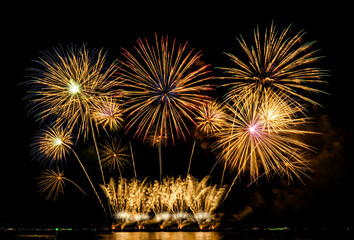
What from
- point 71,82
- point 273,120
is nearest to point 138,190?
point 71,82

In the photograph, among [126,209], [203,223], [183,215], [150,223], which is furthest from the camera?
[150,223]

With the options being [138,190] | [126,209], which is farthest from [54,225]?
[138,190]

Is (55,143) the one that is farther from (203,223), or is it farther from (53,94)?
(203,223)

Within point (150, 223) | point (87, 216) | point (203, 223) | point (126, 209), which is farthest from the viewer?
point (87, 216)

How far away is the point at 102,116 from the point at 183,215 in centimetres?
2895

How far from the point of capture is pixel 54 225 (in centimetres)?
7050

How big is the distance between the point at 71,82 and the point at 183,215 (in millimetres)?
Result: 33144

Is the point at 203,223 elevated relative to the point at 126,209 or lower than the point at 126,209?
lower

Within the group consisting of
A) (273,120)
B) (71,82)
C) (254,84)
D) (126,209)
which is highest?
(71,82)

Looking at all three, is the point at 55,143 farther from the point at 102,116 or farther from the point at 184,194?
the point at 184,194

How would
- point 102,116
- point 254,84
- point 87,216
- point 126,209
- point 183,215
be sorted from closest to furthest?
point 254,84, point 102,116, point 126,209, point 183,215, point 87,216

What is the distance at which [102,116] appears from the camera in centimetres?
2364

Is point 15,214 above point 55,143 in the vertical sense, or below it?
below

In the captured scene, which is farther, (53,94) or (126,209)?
(126,209)
